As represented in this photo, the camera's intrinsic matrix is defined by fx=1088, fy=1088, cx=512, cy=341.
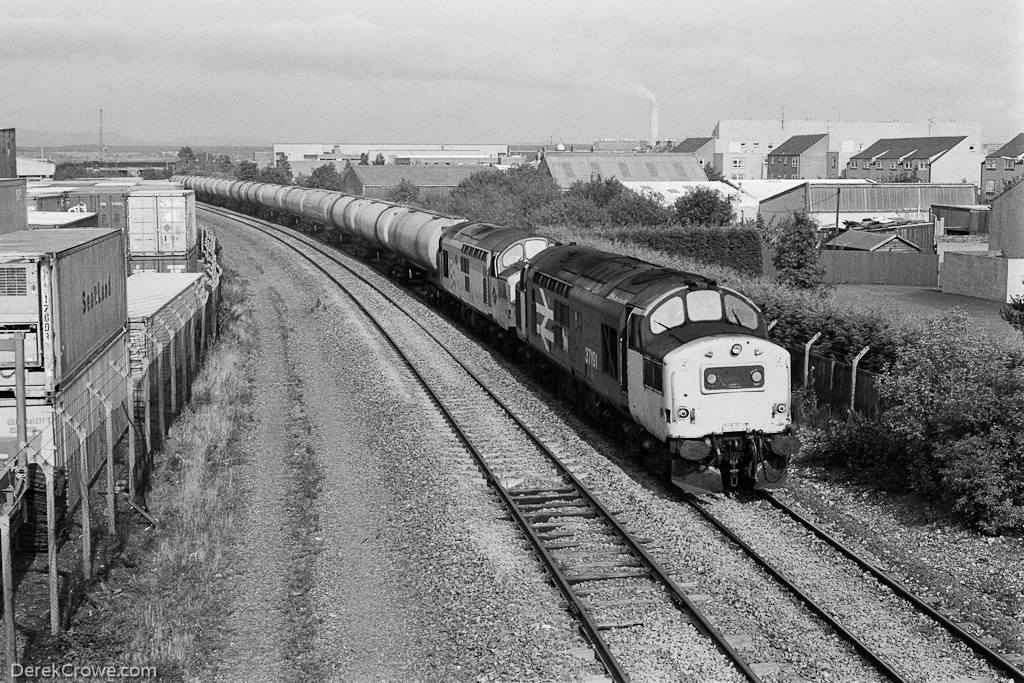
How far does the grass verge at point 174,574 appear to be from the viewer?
1162 centimetres

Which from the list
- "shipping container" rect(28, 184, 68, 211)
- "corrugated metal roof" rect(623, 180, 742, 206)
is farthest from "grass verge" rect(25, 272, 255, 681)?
"corrugated metal roof" rect(623, 180, 742, 206)

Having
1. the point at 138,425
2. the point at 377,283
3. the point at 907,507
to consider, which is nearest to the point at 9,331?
the point at 138,425

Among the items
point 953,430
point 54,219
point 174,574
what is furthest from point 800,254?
point 174,574

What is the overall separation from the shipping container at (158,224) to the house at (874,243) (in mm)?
34683

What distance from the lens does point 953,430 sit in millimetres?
15789

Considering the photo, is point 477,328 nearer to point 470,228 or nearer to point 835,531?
point 470,228

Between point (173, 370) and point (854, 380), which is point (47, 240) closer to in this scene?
point (173, 370)

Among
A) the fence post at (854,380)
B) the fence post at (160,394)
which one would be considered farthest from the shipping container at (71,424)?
the fence post at (854,380)

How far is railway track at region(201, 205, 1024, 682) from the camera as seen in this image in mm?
11500

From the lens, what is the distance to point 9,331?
15680 millimetres

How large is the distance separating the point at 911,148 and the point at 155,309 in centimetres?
10999

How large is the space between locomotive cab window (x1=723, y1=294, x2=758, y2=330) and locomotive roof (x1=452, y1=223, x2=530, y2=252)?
11.4 metres

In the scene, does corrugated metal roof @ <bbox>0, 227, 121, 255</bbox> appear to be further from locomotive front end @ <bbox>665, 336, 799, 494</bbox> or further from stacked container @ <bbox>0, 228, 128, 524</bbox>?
locomotive front end @ <bbox>665, 336, 799, 494</bbox>

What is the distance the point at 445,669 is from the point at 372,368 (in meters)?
16.4
